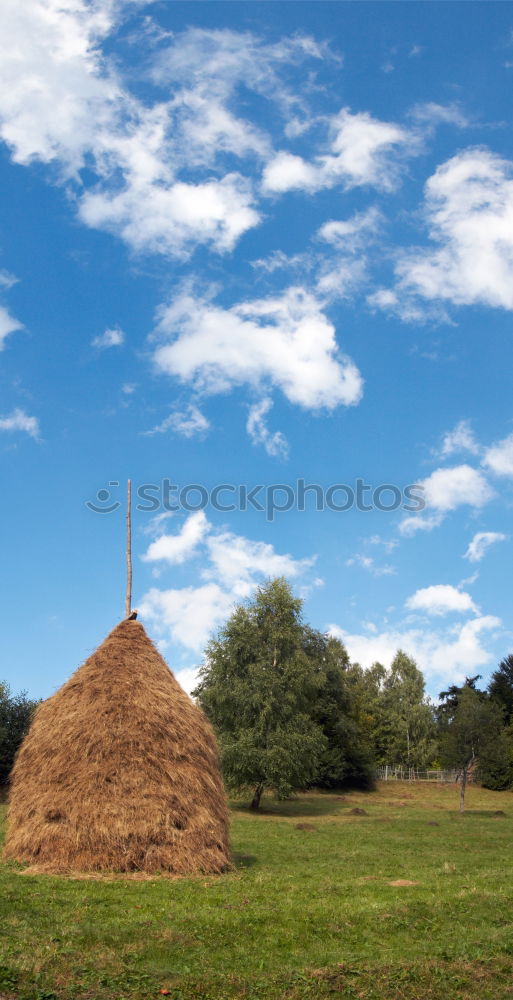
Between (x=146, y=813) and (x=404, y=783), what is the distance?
65323 mm

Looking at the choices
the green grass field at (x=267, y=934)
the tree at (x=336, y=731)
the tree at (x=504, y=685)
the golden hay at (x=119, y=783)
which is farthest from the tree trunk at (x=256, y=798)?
the tree at (x=504, y=685)

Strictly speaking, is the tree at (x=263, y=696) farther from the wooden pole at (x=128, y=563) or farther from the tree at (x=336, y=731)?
the wooden pole at (x=128, y=563)

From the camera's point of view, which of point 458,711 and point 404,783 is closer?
point 458,711

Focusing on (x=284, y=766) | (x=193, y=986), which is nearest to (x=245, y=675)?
(x=284, y=766)

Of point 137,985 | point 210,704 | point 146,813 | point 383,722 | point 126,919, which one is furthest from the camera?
point 383,722

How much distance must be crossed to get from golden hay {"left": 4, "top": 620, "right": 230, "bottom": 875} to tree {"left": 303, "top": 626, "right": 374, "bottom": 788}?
44.3 meters

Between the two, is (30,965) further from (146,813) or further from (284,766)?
(284,766)

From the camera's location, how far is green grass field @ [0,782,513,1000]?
9266 millimetres

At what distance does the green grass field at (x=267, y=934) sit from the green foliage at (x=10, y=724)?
38.9 metres

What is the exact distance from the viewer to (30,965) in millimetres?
9234

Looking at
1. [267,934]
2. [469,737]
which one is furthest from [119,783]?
[469,737]

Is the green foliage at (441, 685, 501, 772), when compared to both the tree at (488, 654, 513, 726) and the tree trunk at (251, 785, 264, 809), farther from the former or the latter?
the tree at (488, 654, 513, 726)

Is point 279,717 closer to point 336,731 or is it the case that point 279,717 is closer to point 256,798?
point 256,798

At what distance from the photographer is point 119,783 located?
17.8 meters
